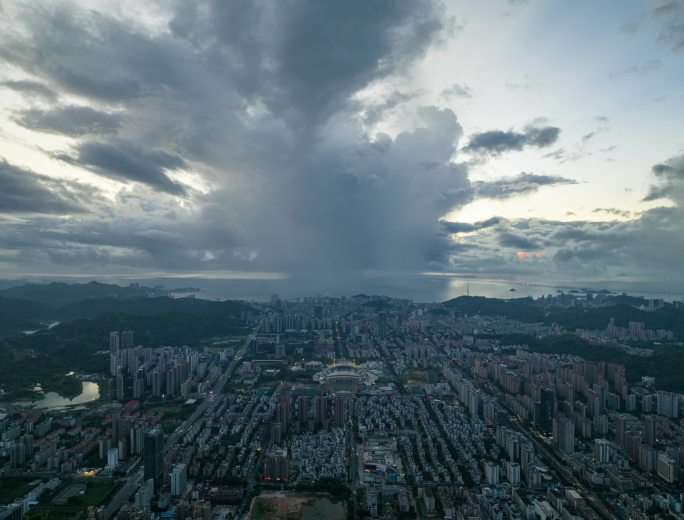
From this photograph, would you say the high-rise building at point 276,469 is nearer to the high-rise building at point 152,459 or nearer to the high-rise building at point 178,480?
the high-rise building at point 178,480

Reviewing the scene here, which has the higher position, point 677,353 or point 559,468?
point 677,353

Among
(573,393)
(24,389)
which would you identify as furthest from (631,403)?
(24,389)

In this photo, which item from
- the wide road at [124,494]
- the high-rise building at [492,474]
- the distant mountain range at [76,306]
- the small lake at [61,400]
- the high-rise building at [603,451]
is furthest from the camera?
the distant mountain range at [76,306]

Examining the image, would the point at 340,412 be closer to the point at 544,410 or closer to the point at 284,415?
the point at 284,415

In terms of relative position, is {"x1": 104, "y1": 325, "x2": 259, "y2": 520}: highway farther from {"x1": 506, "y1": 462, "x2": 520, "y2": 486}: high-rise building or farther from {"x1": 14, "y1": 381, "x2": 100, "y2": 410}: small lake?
{"x1": 506, "y1": 462, "x2": 520, "y2": 486}: high-rise building

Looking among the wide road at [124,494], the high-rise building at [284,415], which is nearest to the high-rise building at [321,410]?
the high-rise building at [284,415]

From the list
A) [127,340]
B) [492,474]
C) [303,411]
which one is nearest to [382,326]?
[127,340]

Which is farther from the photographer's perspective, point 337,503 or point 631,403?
point 631,403

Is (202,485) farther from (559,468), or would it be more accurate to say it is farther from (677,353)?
(677,353)
